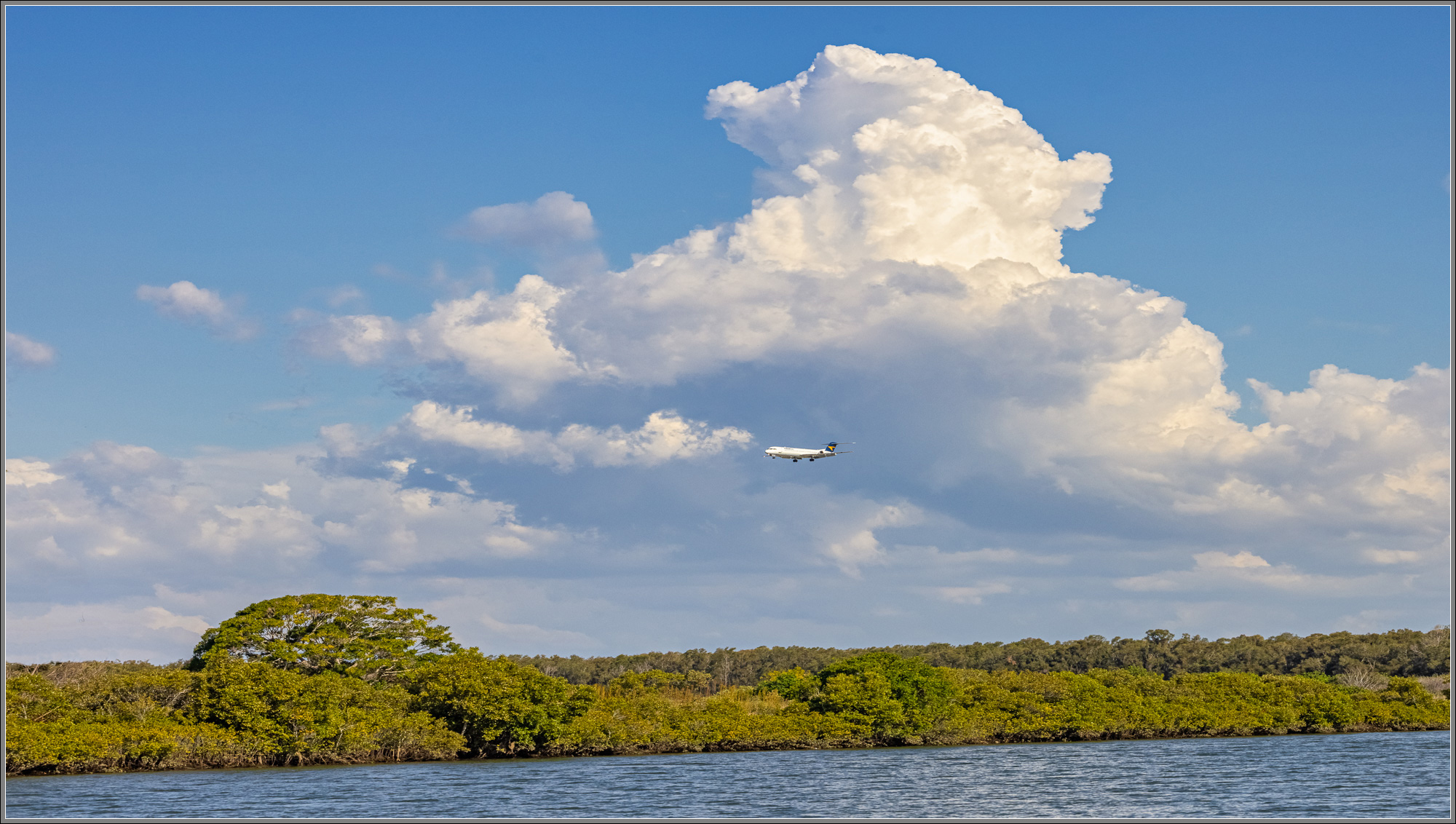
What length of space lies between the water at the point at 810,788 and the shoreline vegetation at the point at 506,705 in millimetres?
2465

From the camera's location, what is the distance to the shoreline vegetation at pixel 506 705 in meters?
72.6

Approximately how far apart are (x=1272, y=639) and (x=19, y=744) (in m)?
145

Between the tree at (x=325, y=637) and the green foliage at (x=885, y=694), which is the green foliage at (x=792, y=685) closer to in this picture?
the green foliage at (x=885, y=694)

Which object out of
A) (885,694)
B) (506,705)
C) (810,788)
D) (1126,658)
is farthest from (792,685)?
(1126,658)

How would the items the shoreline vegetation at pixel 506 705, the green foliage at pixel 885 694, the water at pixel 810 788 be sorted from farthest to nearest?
the green foliage at pixel 885 694 < the shoreline vegetation at pixel 506 705 < the water at pixel 810 788

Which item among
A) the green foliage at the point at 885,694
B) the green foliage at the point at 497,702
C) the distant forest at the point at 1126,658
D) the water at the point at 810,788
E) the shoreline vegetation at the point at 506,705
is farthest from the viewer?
the distant forest at the point at 1126,658

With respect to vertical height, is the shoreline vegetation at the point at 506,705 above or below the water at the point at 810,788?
above

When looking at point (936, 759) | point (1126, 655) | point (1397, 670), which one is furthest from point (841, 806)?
point (1126, 655)

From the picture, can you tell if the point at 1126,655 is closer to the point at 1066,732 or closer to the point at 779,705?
the point at 1066,732

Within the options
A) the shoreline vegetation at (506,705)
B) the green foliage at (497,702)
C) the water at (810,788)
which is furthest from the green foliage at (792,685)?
the green foliage at (497,702)

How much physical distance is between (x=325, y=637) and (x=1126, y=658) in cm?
11039

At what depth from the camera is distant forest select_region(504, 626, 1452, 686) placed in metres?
138

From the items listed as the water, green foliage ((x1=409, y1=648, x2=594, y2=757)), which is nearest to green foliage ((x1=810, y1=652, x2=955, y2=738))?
the water

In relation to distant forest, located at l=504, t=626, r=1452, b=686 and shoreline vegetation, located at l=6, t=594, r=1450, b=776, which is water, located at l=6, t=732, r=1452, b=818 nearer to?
shoreline vegetation, located at l=6, t=594, r=1450, b=776
